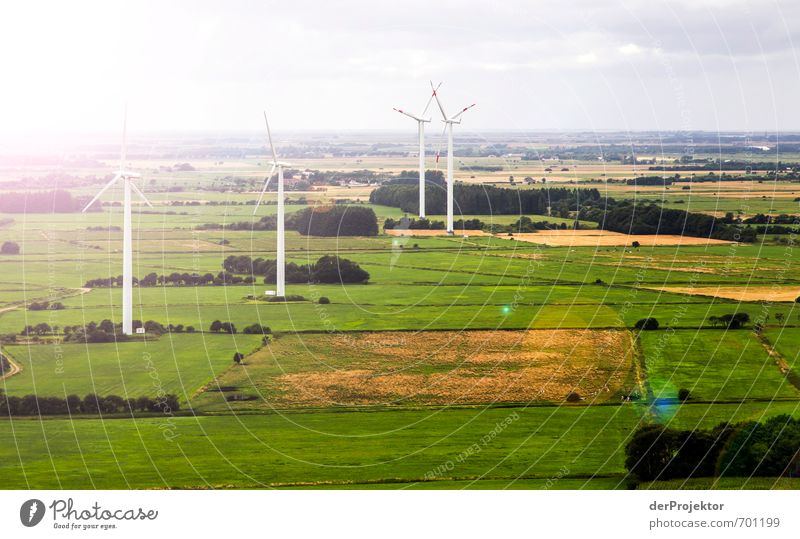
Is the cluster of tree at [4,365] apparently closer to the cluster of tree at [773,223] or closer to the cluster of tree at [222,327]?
the cluster of tree at [222,327]

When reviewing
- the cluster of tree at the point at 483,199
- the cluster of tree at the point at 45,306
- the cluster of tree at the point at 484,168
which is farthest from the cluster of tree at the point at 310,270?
the cluster of tree at the point at 484,168

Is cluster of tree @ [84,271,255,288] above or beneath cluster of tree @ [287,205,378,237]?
beneath

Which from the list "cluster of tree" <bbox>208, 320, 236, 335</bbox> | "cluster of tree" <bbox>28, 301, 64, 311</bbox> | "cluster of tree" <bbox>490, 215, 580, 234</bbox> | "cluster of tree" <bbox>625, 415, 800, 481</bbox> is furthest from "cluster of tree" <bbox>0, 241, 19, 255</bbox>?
"cluster of tree" <bbox>625, 415, 800, 481</bbox>

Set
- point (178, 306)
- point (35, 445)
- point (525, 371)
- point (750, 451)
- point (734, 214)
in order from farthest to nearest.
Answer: point (734, 214) < point (178, 306) < point (525, 371) < point (35, 445) < point (750, 451)

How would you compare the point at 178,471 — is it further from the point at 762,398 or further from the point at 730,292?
the point at 730,292


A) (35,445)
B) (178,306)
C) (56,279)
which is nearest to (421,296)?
(178,306)

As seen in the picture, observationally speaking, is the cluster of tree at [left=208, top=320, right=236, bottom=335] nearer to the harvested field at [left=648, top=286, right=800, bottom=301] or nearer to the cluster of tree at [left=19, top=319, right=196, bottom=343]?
the cluster of tree at [left=19, top=319, right=196, bottom=343]
